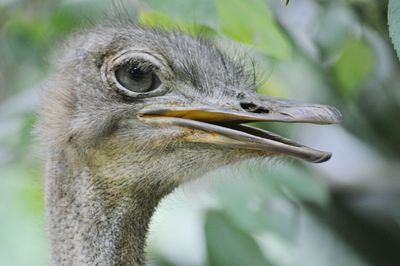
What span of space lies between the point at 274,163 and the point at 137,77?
390 mm

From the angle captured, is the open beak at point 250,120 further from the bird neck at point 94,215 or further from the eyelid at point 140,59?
the bird neck at point 94,215

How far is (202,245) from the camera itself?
3855 mm

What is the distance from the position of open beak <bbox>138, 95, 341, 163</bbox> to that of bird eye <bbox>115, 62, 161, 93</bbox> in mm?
60

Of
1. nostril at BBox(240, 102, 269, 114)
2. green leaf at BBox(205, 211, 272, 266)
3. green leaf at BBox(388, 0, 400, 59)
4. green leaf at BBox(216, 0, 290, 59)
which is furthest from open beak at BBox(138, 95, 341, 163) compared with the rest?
green leaf at BBox(205, 211, 272, 266)

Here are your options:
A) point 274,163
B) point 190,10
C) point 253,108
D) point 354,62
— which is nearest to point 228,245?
point 274,163

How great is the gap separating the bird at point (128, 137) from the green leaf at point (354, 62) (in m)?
1.08

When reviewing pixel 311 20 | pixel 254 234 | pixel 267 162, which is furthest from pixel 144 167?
pixel 311 20

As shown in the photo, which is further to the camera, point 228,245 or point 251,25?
point 228,245

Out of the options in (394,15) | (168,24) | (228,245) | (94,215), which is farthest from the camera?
(228,245)

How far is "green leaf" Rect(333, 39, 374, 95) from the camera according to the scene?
4074mm

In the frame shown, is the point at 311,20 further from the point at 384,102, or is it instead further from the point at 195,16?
the point at 195,16

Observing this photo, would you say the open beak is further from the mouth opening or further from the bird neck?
the bird neck

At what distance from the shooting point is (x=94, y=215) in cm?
291

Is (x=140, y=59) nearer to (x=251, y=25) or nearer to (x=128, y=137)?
(x=128, y=137)
